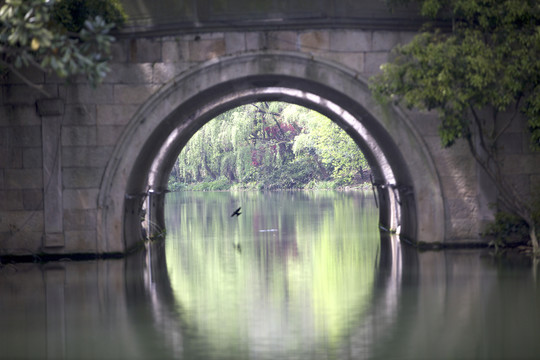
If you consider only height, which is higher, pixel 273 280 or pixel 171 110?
pixel 171 110

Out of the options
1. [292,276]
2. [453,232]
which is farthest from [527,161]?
[292,276]

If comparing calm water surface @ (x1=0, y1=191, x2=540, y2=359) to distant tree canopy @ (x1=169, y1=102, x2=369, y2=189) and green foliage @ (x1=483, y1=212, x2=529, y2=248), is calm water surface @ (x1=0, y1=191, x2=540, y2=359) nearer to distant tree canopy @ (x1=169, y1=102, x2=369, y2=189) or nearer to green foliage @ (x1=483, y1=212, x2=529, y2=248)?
green foliage @ (x1=483, y1=212, x2=529, y2=248)

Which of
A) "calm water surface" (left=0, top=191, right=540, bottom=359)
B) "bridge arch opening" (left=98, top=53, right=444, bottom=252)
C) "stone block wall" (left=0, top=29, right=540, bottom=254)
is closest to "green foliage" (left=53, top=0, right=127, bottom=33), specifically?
"stone block wall" (left=0, top=29, right=540, bottom=254)

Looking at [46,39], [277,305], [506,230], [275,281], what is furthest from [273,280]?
[46,39]

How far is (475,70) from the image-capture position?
11.3 metres

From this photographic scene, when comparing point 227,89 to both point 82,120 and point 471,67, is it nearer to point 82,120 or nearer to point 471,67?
point 82,120

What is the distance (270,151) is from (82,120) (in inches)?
1439

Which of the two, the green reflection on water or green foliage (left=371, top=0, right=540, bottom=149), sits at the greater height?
green foliage (left=371, top=0, right=540, bottom=149)

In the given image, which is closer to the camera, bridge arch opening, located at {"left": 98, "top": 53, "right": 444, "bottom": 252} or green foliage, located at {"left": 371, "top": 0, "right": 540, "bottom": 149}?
green foliage, located at {"left": 371, "top": 0, "right": 540, "bottom": 149}

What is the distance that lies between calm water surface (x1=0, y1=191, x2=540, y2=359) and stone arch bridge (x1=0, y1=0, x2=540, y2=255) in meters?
0.78

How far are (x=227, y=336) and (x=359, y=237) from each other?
954 centimetres

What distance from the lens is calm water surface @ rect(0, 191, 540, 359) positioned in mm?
6609

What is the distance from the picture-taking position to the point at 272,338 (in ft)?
22.5

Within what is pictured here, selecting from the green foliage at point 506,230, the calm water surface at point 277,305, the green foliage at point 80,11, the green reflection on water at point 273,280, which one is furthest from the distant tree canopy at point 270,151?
the green foliage at point 80,11
